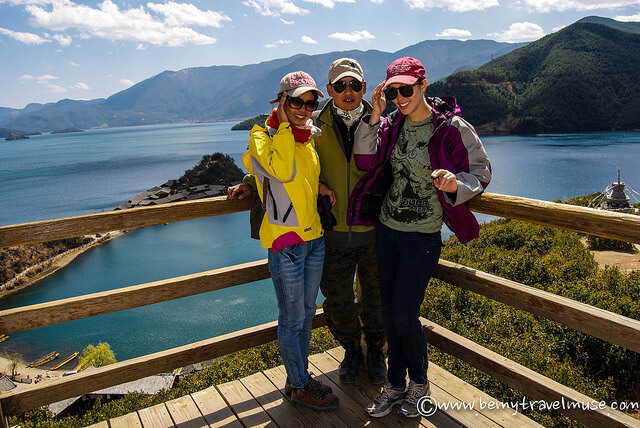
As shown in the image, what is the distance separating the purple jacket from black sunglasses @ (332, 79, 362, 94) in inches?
8.1

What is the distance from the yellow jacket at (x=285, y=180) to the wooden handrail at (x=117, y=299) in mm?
446

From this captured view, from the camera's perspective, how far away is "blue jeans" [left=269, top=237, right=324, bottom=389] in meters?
2.33

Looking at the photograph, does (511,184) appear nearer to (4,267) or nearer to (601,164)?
(601,164)

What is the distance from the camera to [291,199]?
227 centimetres

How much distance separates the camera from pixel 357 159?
2.43 m

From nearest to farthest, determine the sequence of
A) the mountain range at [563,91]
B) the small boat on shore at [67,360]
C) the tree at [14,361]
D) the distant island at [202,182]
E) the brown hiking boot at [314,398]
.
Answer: the brown hiking boot at [314,398] < the tree at [14,361] < the small boat on shore at [67,360] < the distant island at [202,182] < the mountain range at [563,91]

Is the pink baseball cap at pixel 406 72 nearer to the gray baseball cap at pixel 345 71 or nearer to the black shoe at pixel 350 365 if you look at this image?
the gray baseball cap at pixel 345 71

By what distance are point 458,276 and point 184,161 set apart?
4580 inches

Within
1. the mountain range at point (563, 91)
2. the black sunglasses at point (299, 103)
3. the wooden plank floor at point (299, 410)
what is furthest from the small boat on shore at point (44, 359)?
the mountain range at point (563, 91)

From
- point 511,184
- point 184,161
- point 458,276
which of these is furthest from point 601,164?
point 184,161

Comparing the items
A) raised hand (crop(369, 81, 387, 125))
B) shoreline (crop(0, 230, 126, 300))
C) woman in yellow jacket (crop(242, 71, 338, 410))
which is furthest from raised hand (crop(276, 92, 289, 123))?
shoreline (crop(0, 230, 126, 300))

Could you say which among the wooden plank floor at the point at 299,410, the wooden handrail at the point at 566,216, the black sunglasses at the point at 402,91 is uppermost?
the black sunglasses at the point at 402,91

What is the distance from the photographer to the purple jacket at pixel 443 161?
2117mm
